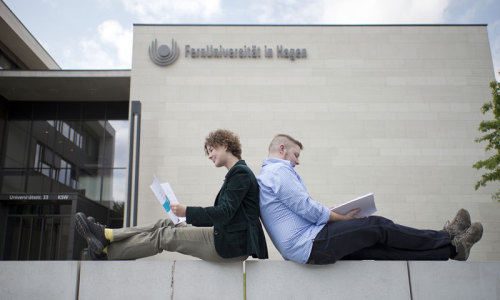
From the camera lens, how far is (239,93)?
13734 millimetres

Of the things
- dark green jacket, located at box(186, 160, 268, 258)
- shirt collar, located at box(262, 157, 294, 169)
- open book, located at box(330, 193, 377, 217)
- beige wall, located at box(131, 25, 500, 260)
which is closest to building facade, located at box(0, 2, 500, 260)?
beige wall, located at box(131, 25, 500, 260)

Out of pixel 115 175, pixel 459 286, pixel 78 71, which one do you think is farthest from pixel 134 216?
pixel 459 286

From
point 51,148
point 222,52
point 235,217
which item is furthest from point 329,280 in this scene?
point 51,148

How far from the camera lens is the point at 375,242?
12.3 ft

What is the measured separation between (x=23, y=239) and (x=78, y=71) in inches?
266

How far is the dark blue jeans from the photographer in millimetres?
3629

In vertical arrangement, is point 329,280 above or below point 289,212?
below

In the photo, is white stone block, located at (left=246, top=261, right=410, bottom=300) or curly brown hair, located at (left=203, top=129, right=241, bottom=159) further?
curly brown hair, located at (left=203, top=129, right=241, bottom=159)

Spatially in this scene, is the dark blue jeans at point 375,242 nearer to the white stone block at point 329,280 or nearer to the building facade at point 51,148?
the white stone block at point 329,280

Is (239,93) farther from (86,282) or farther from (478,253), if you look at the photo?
(86,282)

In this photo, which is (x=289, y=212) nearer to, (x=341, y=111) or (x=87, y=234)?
(x=87, y=234)

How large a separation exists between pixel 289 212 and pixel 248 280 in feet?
2.34

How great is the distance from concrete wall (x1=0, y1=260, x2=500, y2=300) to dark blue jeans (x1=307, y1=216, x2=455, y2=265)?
0.12 meters

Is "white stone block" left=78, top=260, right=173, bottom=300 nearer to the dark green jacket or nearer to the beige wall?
the dark green jacket
